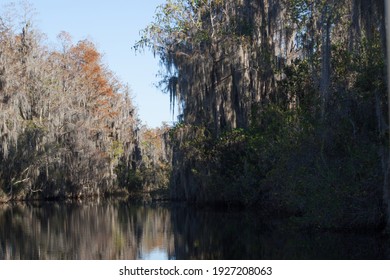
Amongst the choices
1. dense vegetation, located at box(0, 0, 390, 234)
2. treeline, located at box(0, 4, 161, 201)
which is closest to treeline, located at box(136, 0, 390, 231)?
dense vegetation, located at box(0, 0, 390, 234)

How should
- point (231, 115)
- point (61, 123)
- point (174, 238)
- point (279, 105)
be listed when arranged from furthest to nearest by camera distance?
point (61, 123), point (231, 115), point (279, 105), point (174, 238)

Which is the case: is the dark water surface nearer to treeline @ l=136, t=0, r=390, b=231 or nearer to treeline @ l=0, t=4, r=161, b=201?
treeline @ l=136, t=0, r=390, b=231

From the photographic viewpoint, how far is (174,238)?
14.0m

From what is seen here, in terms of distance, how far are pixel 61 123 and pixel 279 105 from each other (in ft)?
39.2

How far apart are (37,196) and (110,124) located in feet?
18.0

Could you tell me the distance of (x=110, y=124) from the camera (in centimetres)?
3375

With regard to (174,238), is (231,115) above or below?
above

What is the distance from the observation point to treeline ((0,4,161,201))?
26.3 metres

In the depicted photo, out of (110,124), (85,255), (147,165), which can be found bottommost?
(85,255)

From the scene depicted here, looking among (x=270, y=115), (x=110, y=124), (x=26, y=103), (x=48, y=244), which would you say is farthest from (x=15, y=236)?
(x=110, y=124)

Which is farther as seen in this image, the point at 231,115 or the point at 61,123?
the point at 61,123

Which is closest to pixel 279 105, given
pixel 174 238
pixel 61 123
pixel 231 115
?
pixel 231 115

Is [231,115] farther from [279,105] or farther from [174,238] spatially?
[174,238]
